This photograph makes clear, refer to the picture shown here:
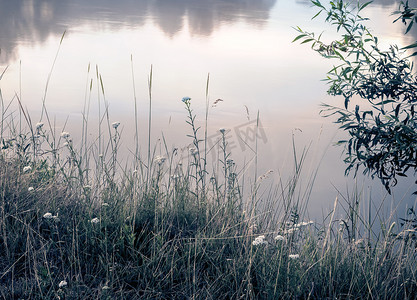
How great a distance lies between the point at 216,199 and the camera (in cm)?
308

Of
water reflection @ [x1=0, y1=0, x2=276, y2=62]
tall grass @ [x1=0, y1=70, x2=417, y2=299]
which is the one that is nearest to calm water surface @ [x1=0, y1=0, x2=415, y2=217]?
water reflection @ [x1=0, y1=0, x2=276, y2=62]

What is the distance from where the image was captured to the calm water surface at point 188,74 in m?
6.20

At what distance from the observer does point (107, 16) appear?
17578mm

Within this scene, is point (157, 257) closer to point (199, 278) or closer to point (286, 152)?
point (199, 278)

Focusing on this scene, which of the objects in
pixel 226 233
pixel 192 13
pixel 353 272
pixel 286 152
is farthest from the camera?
pixel 192 13

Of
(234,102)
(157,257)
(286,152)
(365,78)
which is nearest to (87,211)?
(157,257)

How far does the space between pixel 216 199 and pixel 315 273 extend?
0.75m

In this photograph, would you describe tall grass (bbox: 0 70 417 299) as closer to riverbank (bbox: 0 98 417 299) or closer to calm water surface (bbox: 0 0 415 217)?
riverbank (bbox: 0 98 417 299)

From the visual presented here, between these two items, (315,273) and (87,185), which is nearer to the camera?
(315,273)

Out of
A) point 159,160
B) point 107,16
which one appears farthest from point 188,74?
point 107,16

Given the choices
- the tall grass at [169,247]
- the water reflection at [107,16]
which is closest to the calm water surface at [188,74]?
the water reflection at [107,16]

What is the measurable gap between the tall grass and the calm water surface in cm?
40

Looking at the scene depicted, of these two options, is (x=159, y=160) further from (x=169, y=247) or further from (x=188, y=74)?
(x=188, y=74)

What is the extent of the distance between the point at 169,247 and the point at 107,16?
15817mm
